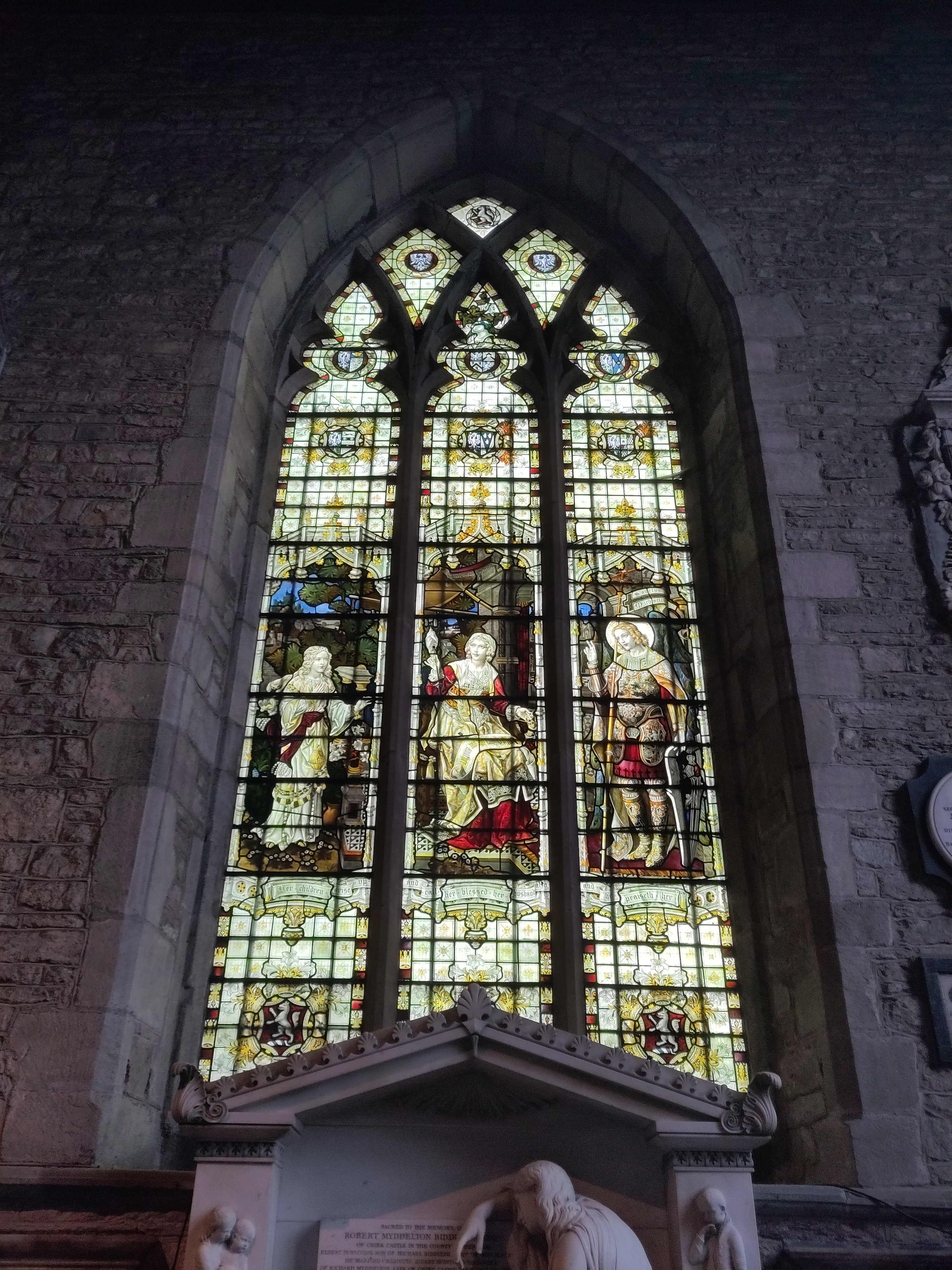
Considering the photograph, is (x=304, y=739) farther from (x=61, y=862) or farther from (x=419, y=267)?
(x=419, y=267)

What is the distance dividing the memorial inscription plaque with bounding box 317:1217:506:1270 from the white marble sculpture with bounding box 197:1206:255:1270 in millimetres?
208

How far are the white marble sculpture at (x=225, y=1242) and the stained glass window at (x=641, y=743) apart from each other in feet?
6.42

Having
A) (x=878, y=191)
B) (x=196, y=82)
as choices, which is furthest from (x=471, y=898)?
(x=196, y=82)

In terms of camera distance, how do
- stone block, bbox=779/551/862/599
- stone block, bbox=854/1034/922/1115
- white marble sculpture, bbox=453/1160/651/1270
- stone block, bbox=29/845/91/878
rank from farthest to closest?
1. stone block, bbox=779/551/862/599
2. stone block, bbox=29/845/91/878
3. stone block, bbox=854/1034/922/1115
4. white marble sculpture, bbox=453/1160/651/1270

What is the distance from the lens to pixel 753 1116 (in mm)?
3102

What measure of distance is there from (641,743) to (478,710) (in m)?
0.76

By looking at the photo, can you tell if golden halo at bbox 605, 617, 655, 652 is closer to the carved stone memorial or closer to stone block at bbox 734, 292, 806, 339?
stone block at bbox 734, 292, 806, 339

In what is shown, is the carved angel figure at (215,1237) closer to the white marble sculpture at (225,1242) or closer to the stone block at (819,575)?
the white marble sculpture at (225,1242)

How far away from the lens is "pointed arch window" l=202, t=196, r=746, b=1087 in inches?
184

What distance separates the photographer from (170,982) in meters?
4.41

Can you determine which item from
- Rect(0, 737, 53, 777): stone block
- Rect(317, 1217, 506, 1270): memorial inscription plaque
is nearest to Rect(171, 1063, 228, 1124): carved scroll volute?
Rect(317, 1217, 506, 1270): memorial inscription plaque

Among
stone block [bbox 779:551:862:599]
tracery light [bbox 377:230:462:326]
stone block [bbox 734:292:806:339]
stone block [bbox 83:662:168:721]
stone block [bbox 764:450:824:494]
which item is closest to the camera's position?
stone block [bbox 83:662:168:721]

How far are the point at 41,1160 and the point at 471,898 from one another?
1.88 meters

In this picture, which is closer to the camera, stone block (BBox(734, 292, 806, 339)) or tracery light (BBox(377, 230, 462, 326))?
stone block (BBox(734, 292, 806, 339))
